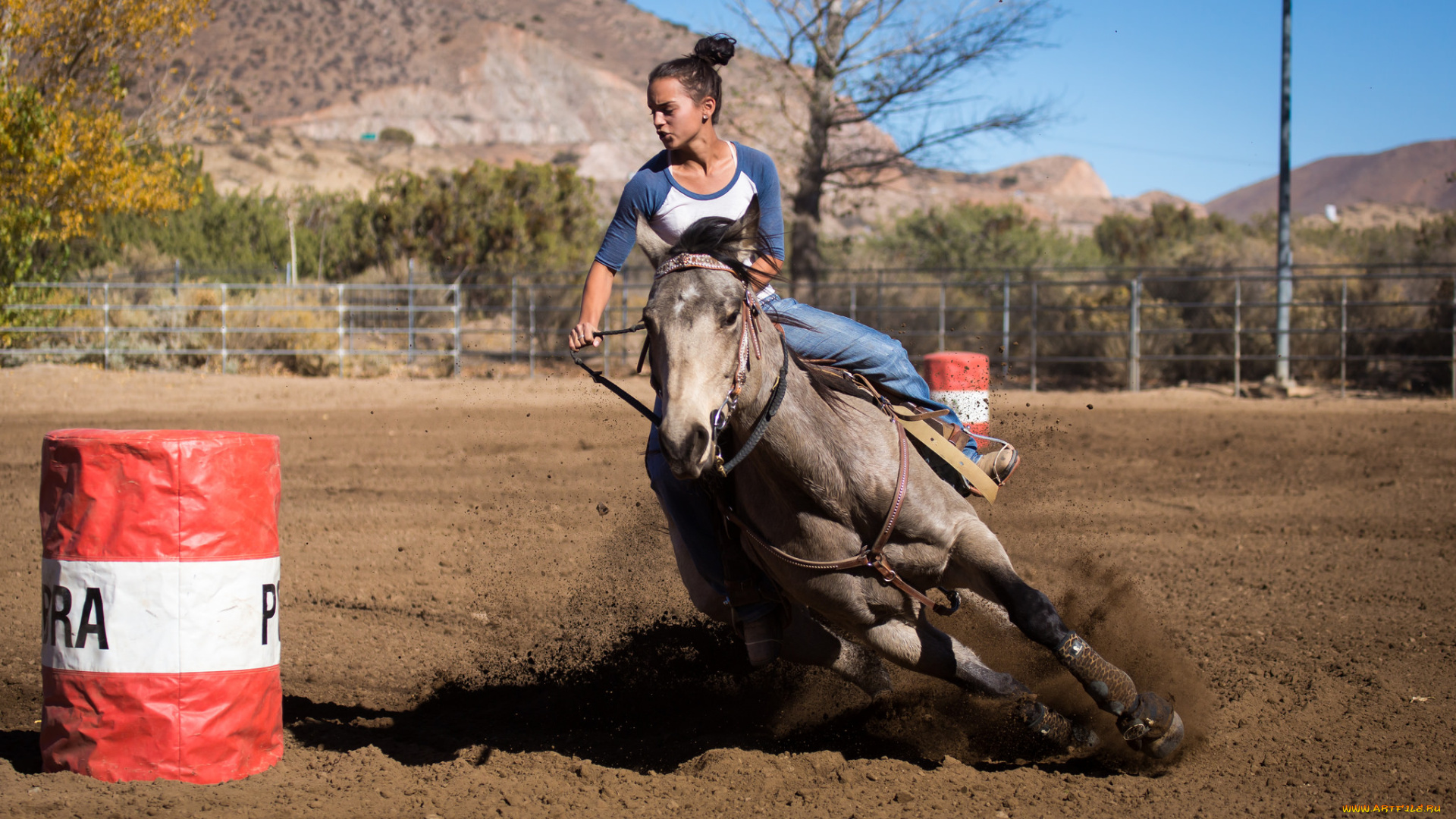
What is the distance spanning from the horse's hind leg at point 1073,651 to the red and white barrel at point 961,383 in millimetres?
3147

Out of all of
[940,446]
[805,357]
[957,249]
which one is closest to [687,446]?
[805,357]

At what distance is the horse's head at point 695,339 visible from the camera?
2592 millimetres

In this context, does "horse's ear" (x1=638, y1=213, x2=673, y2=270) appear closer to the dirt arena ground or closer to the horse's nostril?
the horse's nostril

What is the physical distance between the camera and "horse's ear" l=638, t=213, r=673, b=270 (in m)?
3.12

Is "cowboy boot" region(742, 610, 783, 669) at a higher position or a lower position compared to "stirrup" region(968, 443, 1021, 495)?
lower

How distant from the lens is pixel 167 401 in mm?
15094

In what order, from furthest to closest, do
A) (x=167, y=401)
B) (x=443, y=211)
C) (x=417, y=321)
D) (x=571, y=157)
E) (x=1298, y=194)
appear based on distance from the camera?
(x=1298, y=194) < (x=571, y=157) < (x=443, y=211) < (x=417, y=321) < (x=167, y=401)

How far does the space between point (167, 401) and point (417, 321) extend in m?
8.36

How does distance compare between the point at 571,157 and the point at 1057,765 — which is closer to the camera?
the point at 1057,765

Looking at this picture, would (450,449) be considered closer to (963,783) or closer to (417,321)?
(963,783)

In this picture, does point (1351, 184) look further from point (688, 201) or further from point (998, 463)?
point (688, 201)

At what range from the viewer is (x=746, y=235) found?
3.13 m

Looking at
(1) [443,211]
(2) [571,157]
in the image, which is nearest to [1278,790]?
(1) [443,211]

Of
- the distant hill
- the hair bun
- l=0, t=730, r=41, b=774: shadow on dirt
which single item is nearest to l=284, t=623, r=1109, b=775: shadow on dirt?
l=0, t=730, r=41, b=774: shadow on dirt
